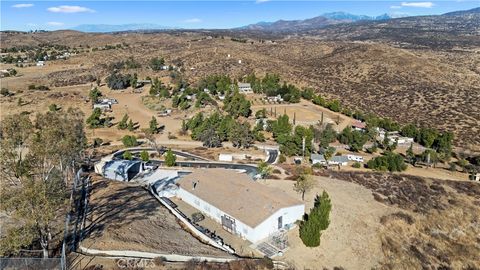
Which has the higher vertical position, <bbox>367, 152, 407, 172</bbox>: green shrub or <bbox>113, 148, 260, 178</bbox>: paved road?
<bbox>113, 148, 260, 178</bbox>: paved road

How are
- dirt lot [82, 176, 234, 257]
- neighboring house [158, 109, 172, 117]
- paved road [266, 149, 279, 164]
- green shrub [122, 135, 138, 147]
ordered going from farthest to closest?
1. neighboring house [158, 109, 172, 117]
2. green shrub [122, 135, 138, 147]
3. paved road [266, 149, 279, 164]
4. dirt lot [82, 176, 234, 257]

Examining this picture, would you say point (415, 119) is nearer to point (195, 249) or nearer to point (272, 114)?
point (272, 114)

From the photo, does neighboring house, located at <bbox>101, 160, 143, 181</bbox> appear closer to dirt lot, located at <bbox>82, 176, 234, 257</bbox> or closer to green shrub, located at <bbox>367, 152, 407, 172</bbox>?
dirt lot, located at <bbox>82, 176, 234, 257</bbox>

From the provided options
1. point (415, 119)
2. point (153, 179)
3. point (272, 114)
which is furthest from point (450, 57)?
point (153, 179)

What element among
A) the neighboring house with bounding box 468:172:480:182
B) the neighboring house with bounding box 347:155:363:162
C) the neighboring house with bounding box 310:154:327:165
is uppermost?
the neighboring house with bounding box 310:154:327:165

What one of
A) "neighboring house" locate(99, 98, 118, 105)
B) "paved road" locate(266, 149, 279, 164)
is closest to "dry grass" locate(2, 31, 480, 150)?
"neighboring house" locate(99, 98, 118, 105)

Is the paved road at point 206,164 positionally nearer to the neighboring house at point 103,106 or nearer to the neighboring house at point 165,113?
the neighboring house at point 165,113

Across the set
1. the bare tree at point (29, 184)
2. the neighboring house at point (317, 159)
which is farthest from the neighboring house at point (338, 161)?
the bare tree at point (29, 184)
